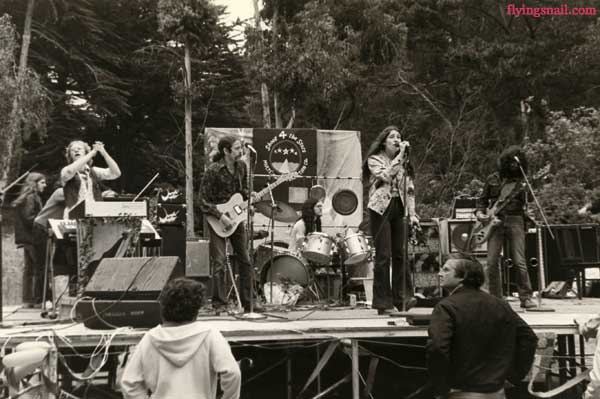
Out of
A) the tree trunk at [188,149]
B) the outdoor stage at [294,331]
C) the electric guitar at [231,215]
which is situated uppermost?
the tree trunk at [188,149]

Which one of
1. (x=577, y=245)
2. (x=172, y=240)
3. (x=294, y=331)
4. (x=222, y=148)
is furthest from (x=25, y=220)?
(x=577, y=245)

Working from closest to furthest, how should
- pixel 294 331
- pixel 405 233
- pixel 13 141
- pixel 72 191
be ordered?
pixel 294 331 → pixel 405 233 → pixel 72 191 → pixel 13 141

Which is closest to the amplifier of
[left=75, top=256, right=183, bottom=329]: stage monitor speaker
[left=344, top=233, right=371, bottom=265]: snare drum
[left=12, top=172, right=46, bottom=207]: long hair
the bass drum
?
[left=75, top=256, right=183, bottom=329]: stage monitor speaker

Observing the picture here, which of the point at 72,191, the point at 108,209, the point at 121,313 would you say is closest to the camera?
the point at 121,313

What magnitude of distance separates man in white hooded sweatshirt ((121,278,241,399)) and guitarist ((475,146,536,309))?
465 centimetres

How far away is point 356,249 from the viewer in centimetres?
1106

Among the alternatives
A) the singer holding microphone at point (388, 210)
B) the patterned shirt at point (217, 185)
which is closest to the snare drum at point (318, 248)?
the patterned shirt at point (217, 185)

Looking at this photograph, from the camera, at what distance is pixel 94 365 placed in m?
6.38

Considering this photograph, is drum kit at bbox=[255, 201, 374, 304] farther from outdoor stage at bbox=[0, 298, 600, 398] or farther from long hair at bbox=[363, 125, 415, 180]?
long hair at bbox=[363, 125, 415, 180]

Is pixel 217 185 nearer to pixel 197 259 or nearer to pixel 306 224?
pixel 197 259

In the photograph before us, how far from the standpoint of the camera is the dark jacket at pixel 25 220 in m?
9.20

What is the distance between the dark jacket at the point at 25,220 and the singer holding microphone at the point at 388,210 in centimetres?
419

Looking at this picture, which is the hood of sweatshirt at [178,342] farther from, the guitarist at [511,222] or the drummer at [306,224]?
the drummer at [306,224]

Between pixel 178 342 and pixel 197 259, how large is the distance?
6627 mm
